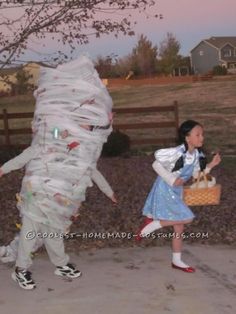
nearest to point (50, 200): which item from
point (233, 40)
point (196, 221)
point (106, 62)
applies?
point (196, 221)

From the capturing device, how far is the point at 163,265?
4.84 metres

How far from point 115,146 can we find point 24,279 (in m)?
7.92

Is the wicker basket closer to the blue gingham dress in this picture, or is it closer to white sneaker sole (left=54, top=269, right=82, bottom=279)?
the blue gingham dress

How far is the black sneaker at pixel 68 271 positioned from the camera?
452 cm

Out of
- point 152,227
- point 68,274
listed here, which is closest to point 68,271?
point 68,274

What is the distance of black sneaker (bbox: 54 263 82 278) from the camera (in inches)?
178

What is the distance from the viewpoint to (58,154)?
4.27 metres

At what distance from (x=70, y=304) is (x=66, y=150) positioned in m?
1.04

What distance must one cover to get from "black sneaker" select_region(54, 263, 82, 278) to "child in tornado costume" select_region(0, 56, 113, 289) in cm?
14

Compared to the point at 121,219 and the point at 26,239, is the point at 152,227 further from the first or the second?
the point at 121,219

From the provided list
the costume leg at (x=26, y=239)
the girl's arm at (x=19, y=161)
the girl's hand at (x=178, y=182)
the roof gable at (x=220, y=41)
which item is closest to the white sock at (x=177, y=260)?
the girl's hand at (x=178, y=182)

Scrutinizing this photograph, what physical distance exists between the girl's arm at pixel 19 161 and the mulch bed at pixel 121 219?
4.44 ft

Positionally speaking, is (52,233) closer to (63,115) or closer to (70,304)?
(70,304)

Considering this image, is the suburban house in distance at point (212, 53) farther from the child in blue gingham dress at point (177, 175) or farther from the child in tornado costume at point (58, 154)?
the child in tornado costume at point (58, 154)
